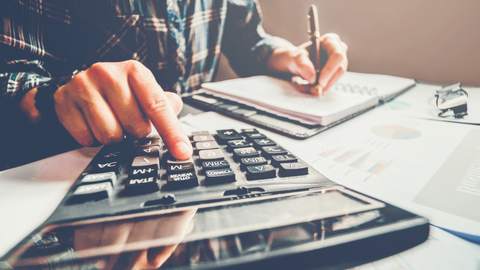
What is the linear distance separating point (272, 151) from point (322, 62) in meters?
0.46

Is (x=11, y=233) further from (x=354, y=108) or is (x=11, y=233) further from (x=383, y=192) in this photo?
(x=354, y=108)

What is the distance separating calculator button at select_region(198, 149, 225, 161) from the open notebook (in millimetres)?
197

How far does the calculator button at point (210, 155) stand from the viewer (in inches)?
10.7

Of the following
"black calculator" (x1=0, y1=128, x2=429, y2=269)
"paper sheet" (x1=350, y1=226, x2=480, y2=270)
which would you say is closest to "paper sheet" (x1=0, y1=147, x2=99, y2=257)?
"black calculator" (x1=0, y1=128, x2=429, y2=269)

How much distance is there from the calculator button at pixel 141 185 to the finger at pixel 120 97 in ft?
0.40

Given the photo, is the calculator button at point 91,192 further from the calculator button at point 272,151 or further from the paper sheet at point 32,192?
the calculator button at point 272,151

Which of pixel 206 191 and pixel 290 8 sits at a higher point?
pixel 290 8

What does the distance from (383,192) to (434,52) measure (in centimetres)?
71

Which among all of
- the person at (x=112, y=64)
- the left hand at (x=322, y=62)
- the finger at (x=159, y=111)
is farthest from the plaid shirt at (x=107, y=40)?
the finger at (x=159, y=111)

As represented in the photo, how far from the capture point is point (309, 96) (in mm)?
533

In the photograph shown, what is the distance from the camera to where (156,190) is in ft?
0.74

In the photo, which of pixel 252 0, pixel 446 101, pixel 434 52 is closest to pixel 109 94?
pixel 446 101

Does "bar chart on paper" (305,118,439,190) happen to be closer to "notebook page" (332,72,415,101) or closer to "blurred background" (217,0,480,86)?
"notebook page" (332,72,415,101)

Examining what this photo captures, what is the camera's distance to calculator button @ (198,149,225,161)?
27 cm
